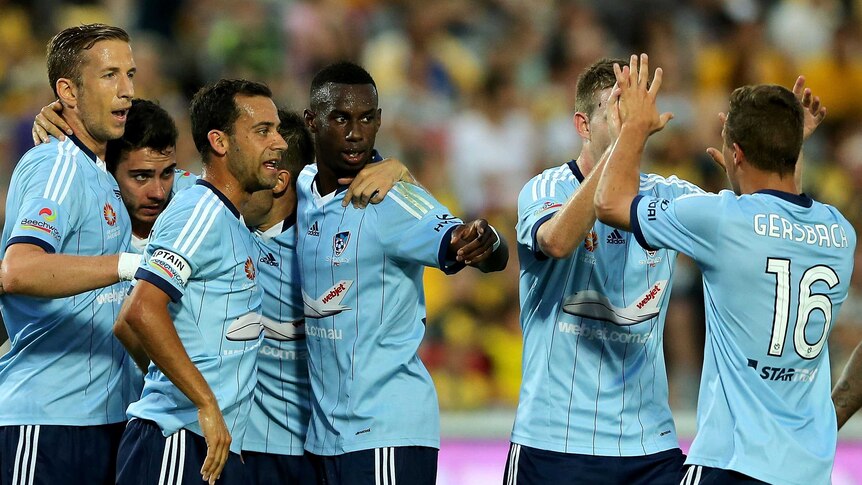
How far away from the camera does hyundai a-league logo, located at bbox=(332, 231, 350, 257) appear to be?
215 inches

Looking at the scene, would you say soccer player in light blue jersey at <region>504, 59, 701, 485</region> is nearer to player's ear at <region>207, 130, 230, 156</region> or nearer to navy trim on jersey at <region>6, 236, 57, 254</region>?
player's ear at <region>207, 130, 230, 156</region>

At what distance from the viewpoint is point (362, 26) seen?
13117mm

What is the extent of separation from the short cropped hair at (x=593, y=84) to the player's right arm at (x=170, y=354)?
7.11ft

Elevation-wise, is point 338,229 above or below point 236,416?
above

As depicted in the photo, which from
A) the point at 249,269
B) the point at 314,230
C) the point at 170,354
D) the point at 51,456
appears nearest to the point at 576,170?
the point at 314,230

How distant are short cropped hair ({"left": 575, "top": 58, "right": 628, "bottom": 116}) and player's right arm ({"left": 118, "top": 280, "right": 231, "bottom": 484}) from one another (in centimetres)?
217

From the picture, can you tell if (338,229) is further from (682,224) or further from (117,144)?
(682,224)

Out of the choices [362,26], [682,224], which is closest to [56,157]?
[682,224]

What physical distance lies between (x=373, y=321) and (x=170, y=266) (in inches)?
38.5

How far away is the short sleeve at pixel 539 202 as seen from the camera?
5.29 metres

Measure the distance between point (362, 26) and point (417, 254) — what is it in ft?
26.9

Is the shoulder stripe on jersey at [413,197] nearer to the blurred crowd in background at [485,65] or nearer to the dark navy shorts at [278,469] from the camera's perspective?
the dark navy shorts at [278,469]

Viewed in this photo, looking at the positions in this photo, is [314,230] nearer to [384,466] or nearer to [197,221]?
[197,221]

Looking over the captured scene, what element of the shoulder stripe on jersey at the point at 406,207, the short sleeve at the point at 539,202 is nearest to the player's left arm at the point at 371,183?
the shoulder stripe on jersey at the point at 406,207
